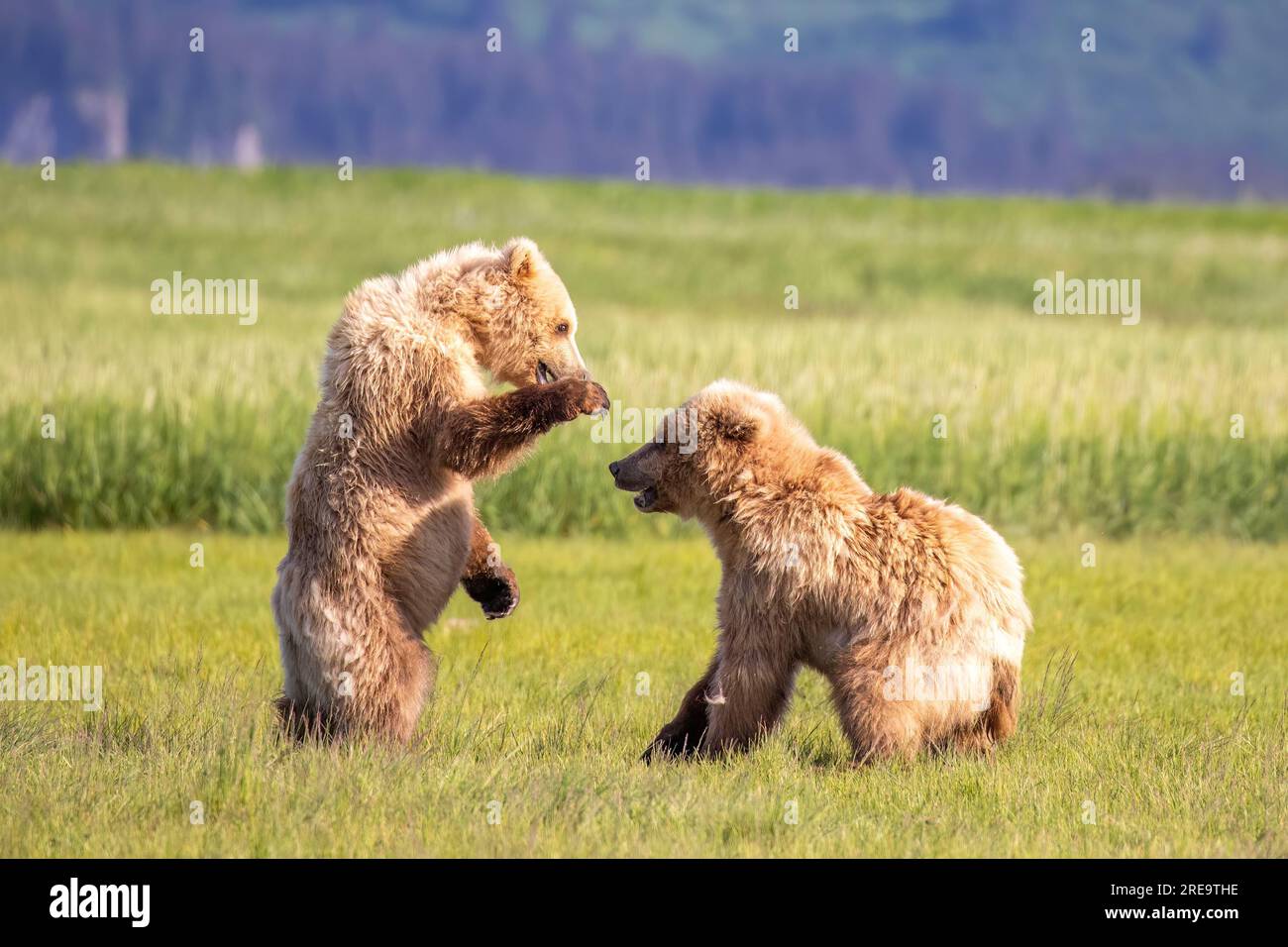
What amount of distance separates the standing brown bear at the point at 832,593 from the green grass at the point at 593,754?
24cm

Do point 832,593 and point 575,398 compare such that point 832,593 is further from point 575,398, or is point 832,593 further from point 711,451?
point 575,398

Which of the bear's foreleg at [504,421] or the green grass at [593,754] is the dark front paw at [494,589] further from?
the bear's foreleg at [504,421]

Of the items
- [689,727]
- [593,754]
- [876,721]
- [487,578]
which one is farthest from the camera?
[487,578]

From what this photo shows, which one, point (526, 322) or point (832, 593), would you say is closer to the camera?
point (832, 593)

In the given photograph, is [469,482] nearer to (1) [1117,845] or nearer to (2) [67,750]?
(2) [67,750]

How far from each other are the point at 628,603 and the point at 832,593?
4.52 m

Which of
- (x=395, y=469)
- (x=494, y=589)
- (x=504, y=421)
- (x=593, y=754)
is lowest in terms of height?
(x=593, y=754)

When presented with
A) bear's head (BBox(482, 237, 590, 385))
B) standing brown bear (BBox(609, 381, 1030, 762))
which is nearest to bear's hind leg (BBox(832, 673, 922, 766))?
standing brown bear (BBox(609, 381, 1030, 762))

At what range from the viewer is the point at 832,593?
21.6 feet

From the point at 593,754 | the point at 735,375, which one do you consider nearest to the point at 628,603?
the point at 593,754

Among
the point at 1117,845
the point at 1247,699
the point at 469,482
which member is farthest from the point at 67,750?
the point at 1247,699

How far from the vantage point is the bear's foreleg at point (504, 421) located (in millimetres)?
6430

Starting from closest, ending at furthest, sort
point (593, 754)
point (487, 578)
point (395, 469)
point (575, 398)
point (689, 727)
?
point (575, 398)
point (395, 469)
point (593, 754)
point (689, 727)
point (487, 578)

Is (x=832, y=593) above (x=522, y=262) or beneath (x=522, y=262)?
beneath
